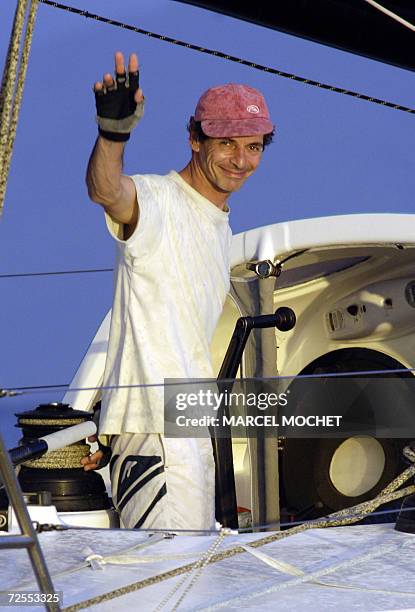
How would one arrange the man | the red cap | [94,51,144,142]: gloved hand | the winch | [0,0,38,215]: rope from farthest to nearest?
the winch
the red cap
the man
[94,51,144,142]: gloved hand
[0,0,38,215]: rope

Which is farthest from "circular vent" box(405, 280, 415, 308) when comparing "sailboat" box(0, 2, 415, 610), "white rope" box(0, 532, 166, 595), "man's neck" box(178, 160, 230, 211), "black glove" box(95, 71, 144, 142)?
"black glove" box(95, 71, 144, 142)

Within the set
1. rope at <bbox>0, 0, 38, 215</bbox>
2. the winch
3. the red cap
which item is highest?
the red cap

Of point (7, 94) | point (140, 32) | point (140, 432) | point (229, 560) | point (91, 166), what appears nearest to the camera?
point (7, 94)

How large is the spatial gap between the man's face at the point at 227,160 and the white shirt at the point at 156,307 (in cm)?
9

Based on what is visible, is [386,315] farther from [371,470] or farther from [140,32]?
[140,32]

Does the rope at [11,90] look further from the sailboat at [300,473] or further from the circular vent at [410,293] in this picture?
the circular vent at [410,293]

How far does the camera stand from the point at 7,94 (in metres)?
1.92

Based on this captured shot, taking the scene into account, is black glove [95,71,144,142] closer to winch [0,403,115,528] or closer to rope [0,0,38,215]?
rope [0,0,38,215]

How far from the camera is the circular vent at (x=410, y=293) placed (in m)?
4.55

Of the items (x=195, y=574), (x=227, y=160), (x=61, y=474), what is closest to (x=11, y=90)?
(x=195, y=574)

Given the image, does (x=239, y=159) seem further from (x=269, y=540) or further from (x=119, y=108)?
(x=269, y=540)

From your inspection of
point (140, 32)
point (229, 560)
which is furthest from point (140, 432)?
point (140, 32)

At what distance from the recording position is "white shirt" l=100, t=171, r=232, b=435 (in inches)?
106

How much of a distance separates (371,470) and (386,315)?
1.84 ft
